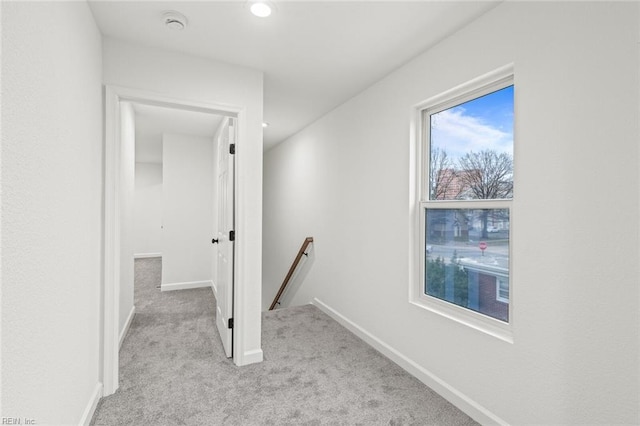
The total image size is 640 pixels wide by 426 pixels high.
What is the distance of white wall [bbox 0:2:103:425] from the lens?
0.97m

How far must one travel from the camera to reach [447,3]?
177 cm

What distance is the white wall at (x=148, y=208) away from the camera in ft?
26.7

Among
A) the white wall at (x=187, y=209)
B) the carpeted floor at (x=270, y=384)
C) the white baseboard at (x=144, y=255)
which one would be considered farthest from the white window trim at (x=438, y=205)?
the white baseboard at (x=144, y=255)

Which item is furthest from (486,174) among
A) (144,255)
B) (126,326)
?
(144,255)

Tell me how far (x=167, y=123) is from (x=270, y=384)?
145 inches

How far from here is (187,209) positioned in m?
5.08

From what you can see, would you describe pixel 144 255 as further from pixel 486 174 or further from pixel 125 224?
pixel 486 174

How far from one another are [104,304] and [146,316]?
174 cm

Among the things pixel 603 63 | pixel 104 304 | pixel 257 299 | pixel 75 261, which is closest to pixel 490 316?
pixel 603 63

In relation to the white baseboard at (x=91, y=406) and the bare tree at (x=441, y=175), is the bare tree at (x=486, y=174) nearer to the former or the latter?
the bare tree at (x=441, y=175)

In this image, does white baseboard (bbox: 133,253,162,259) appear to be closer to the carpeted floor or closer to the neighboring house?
the carpeted floor

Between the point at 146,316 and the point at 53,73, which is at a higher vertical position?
the point at 53,73

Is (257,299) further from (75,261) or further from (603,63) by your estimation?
(603,63)

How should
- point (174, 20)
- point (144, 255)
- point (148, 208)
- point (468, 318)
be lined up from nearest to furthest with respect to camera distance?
point (174, 20) < point (468, 318) < point (144, 255) < point (148, 208)
